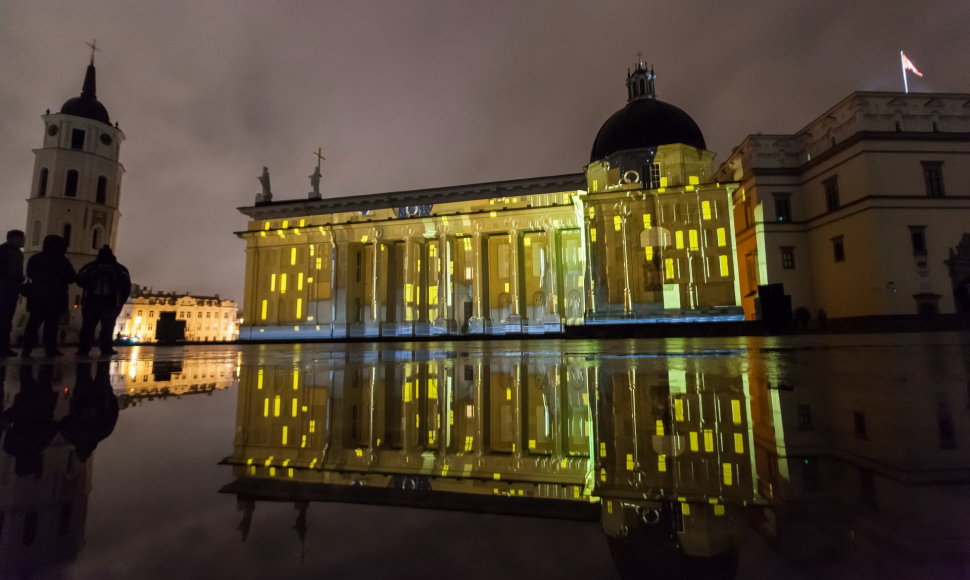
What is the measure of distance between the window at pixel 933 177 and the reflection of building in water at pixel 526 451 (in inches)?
1185

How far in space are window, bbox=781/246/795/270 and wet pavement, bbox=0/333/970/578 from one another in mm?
30427

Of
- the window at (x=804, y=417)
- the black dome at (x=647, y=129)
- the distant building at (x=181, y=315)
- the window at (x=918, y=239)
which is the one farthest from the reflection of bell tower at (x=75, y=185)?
the window at (x=918, y=239)

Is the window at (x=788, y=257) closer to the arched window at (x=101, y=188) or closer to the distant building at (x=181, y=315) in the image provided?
the arched window at (x=101, y=188)

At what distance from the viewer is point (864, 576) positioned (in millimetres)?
601

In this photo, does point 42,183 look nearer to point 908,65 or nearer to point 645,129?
point 645,129

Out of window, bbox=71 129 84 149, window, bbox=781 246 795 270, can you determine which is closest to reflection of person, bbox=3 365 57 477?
window, bbox=781 246 795 270

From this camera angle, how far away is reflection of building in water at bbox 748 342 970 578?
0.71 meters

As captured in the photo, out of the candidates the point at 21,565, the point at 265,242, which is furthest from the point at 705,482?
the point at 265,242

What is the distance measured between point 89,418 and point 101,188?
173 feet

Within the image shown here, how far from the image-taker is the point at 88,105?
139 feet

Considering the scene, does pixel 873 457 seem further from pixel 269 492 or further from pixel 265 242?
→ pixel 265 242

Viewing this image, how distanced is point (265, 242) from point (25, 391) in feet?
126

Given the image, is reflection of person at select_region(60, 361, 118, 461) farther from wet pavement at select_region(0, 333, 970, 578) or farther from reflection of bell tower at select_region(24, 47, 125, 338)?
reflection of bell tower at select_region(24, 47, 125, 338)

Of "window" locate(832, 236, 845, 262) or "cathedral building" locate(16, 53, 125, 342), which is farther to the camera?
"cathedral building" locate(16, 53, 125, 342)
